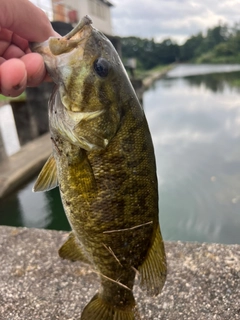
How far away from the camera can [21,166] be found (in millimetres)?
7723

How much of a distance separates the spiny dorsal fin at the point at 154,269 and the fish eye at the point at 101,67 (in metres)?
0.80

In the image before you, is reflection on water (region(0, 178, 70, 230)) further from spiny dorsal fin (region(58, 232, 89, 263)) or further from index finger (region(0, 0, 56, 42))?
index finger (region(0, 0, 56, 42))

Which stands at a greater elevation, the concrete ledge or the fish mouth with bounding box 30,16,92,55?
the fish mouth with bounding box 30,16,92,55

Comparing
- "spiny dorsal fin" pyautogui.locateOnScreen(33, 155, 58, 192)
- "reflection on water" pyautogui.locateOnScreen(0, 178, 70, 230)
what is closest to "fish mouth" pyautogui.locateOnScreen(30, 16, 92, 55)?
"spiny dorsal fin" pyautogui.locateOnScreen(33, 155, 58, 192)

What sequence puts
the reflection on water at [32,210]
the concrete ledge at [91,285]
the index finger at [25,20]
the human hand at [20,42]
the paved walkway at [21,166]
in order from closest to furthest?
1. the human hand at [20,42]
2. the index finger at [25,20]
3. the concrete ledge at [91,285]
4. the reflection on water at [32,210]
5. the paved walkway at [21,166]

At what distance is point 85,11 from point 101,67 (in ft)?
50.5

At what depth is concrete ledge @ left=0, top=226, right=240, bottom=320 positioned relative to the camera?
2.36 metres

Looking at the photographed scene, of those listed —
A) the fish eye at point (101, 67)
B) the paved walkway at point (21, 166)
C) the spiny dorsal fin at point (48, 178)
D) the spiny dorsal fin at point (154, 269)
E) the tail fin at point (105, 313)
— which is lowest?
the paved walkway at point (21, 166)

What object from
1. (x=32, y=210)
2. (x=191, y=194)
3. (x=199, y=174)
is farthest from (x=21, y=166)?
(x=199, y=174)

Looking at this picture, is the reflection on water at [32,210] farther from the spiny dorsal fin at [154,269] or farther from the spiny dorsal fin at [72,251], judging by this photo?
the spiny dorsal fin at [154,269]

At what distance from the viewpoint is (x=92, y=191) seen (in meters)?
1.42

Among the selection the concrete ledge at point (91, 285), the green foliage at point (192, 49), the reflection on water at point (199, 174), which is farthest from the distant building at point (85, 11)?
the green foliage at point (192, 49)

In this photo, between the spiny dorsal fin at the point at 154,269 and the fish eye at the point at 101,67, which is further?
the spiny dorsal fin at the point at 154,269

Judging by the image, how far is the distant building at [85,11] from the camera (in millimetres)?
12852
